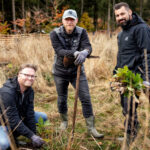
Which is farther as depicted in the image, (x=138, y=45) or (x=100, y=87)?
(x=100, y=87)

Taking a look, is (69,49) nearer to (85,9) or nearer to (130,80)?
(130,80)

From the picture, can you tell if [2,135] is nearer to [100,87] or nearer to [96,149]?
[96,149]

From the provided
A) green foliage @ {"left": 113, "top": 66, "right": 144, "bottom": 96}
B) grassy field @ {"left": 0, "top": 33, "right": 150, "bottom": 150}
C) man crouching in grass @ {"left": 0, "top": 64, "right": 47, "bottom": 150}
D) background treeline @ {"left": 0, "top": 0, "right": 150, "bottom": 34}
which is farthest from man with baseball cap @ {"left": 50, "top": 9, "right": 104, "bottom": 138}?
background treeline @ {"left": 0, "top": 0, "right": 150, "bottom": 34}

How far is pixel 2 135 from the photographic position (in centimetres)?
222

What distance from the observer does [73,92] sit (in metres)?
4.79

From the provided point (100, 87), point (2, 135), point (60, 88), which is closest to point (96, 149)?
point (60, 88)

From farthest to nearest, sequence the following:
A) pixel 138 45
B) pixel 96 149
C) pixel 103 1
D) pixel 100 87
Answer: pixel 103 1 → pixel 100 87 → pixel 96 149 → pixel 138 45

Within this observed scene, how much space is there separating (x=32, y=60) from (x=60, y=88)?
3.00m

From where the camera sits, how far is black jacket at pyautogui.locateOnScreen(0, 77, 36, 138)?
6.91ft

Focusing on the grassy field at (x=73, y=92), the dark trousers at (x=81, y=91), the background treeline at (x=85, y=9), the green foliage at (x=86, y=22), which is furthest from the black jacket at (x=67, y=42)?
the green foliage at (x=86, y=22)

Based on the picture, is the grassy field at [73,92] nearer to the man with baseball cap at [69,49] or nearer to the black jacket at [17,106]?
the black jacket at [17,106]

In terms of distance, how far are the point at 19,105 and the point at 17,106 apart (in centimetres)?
3

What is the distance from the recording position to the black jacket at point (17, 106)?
6.91 ft

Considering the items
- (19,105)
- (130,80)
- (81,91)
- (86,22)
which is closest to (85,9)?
(86,22)
